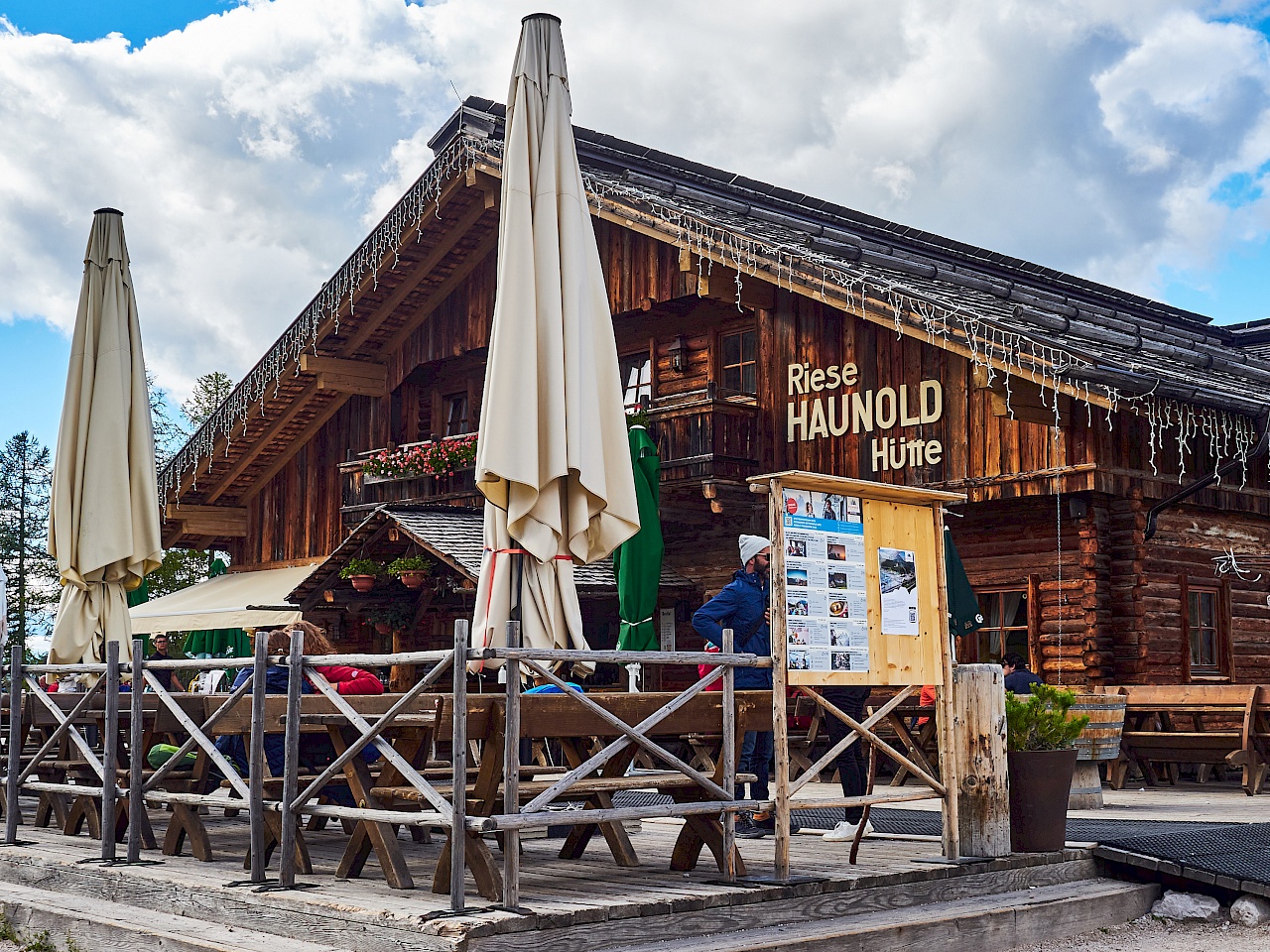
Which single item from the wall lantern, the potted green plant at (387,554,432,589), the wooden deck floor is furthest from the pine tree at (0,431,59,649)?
the wooden deck floor

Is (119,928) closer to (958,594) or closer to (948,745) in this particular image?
(948,745)

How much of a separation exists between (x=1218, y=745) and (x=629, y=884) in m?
7.88

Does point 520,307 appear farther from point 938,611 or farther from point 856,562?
point 938,611

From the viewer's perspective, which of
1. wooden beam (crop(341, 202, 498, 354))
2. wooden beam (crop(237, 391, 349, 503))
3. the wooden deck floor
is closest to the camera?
the wooden deck floor

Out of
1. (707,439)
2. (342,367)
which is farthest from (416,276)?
(707,439)

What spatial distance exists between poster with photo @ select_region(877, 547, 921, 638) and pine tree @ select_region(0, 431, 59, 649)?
33.3 m

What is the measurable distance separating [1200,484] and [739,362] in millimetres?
5765

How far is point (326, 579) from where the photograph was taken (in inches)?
720

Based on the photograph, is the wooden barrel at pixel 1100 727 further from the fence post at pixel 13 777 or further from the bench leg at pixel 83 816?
the fence post at pixel 13 777

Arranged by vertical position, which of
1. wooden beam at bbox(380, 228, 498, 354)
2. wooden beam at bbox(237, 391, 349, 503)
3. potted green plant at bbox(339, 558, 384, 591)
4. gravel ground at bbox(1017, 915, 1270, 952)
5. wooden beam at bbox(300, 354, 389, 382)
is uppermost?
wooden beam at bbox(380, 228, 498, 354)

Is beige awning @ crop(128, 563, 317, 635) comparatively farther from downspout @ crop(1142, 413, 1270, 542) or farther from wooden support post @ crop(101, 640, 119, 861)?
wooden support post @ crop(101, 640, 119, 861)

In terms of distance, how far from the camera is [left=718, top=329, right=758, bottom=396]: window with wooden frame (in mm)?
17609

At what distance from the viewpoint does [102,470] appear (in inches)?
422

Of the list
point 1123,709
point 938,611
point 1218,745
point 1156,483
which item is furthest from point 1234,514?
point 938,611
